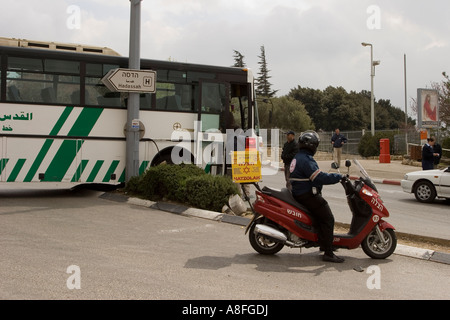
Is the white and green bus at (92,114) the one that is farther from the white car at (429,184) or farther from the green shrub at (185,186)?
the white car at (429,184)

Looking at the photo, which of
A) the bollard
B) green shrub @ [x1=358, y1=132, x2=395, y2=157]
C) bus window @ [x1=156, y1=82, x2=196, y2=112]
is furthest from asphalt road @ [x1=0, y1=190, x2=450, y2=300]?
green shrub @ [x1=358, y1=132, x2=395, y2=157]

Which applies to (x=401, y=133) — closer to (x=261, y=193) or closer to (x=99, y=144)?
(x=99, y=144)

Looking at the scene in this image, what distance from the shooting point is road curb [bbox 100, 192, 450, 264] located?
7.12 m

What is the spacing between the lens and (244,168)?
10766mm

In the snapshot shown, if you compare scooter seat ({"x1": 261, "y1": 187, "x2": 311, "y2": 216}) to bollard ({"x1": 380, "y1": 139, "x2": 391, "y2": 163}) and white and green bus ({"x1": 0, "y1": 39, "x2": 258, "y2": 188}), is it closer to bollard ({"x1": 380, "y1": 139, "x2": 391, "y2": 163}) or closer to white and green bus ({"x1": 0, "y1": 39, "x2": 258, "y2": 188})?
white and green bus ({"x1": 0, "y1": 39, "x2": 258, "y2": 188})

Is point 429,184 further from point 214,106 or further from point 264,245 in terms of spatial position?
point 264,245

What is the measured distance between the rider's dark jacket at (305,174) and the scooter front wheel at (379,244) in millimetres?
999

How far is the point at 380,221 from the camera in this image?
6969 millimetres

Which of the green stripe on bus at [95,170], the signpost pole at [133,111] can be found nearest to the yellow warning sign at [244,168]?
the signpost pole at [133,111]

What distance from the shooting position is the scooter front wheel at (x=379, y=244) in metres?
6.96

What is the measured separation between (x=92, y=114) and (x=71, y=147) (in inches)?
37.7
